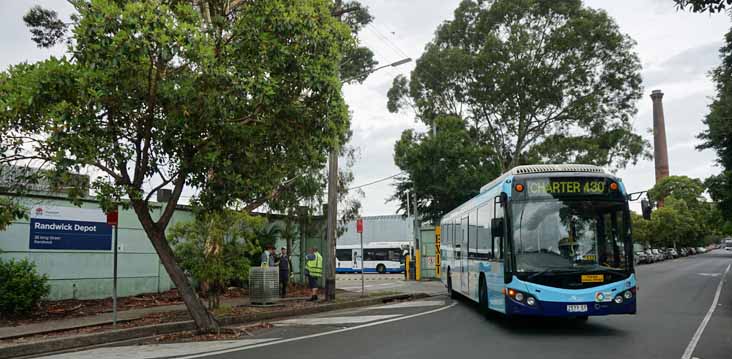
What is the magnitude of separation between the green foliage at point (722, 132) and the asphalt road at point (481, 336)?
13.2 metres

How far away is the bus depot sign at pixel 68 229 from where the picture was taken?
1547cm

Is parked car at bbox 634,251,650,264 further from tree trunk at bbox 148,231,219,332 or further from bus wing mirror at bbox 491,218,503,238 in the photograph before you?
tree trunk at bbox 148,231,219,332

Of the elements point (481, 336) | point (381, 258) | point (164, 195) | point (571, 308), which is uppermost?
point (164, 195)

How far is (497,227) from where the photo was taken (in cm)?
1170

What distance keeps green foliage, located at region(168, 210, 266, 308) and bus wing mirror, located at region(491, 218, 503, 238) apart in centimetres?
614

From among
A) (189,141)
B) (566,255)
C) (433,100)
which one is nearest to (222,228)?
(189,141)

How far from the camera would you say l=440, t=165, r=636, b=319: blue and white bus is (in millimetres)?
10648

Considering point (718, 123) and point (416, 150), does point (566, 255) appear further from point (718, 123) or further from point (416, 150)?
point (416, 150)

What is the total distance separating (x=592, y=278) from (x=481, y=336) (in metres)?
2.24

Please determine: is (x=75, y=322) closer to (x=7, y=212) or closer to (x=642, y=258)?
(x=7, y=212)

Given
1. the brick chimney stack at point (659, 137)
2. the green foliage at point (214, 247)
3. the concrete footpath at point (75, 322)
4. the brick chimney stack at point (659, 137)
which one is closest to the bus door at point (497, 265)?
the green foliage at point (214, 247)

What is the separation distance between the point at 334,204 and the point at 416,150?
63.9 ft

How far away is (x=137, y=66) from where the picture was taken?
1062 cm

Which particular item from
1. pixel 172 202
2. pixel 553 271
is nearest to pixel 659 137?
pixel 553 271
